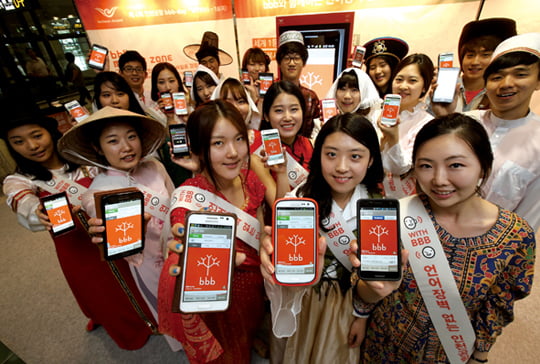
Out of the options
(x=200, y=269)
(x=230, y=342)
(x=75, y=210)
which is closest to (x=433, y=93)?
(x=200, y=269)

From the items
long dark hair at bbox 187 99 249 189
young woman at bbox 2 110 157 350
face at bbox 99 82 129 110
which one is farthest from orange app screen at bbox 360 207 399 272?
face at bbox 99 82 129 110

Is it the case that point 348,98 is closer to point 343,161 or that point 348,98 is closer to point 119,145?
point 343,161

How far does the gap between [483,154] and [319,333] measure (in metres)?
1.13

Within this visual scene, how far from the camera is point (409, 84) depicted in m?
1.98

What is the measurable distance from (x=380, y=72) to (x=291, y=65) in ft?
3.86

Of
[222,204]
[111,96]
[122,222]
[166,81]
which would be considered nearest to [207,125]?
[222,204]

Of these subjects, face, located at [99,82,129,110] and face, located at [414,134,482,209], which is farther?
face, located at [99,82,129,110]

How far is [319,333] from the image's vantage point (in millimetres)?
1200

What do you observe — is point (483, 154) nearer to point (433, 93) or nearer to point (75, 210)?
point (433, 93)

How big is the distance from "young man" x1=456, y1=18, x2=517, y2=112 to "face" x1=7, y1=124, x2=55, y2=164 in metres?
3.57

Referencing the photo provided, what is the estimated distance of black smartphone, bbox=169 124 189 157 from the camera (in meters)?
1.86

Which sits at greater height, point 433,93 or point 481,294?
point 433,93

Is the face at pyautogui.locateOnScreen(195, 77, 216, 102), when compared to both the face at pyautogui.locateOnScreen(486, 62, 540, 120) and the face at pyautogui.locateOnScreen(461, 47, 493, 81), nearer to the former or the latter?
the face at pyautogui.locateOnScreen(486, 62, 540, 120)

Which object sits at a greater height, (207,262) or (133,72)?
(133,72)
